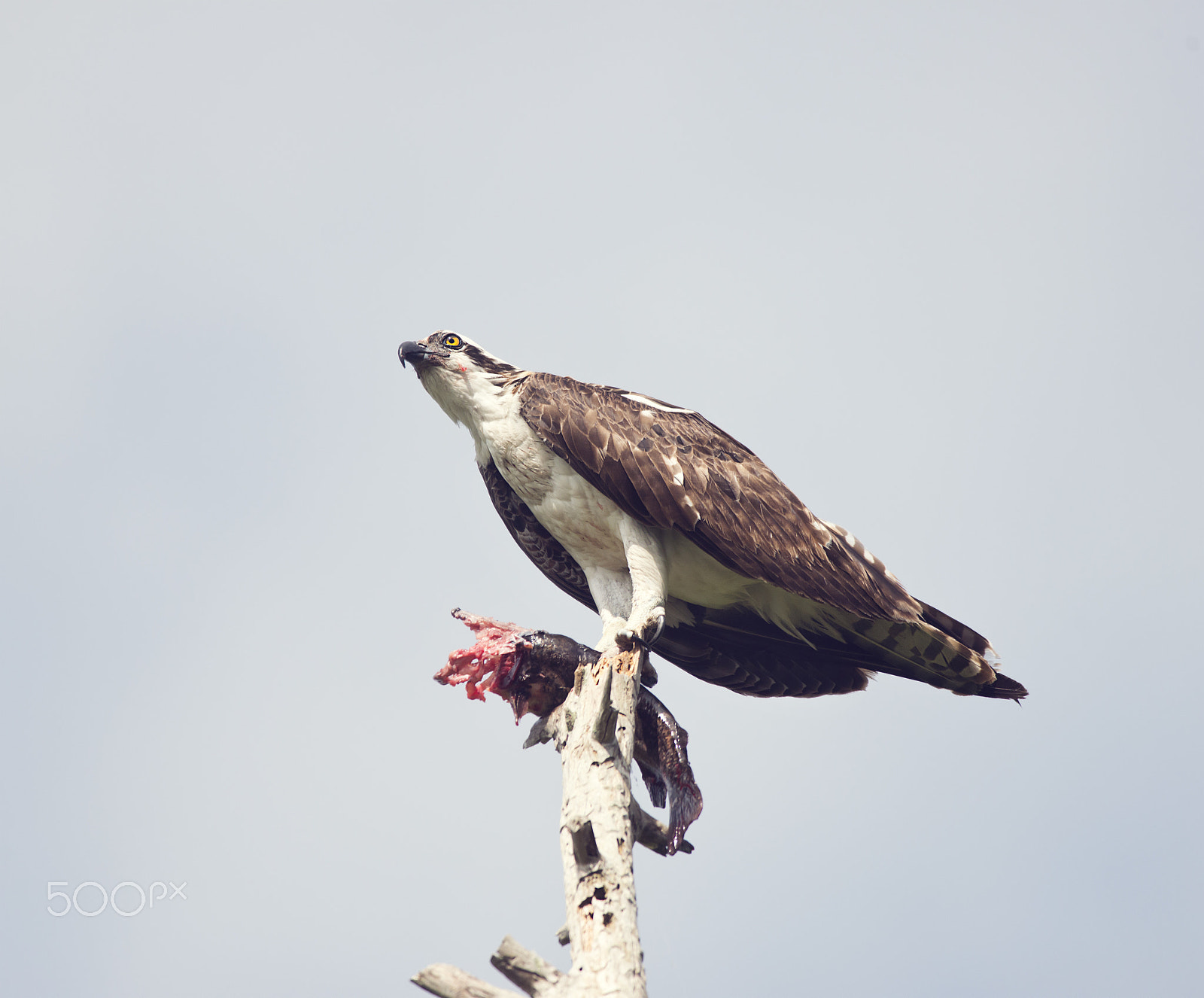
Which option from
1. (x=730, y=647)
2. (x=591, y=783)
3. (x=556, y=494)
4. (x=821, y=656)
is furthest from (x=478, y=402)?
(x=591, y=783)

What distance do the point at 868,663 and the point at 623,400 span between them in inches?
102

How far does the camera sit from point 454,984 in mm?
4535

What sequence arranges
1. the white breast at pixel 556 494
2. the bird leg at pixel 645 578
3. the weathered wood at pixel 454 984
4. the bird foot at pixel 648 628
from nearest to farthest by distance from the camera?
the weathered wood at pixel 454 984, the bird foot at pixel 648 628, the bird leg at pixel 645 578, the white breast at pixel 556 494

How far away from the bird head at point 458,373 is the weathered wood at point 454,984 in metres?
4.56

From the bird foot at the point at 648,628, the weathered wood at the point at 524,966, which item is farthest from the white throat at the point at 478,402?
the weathered wood at the point at 524,966

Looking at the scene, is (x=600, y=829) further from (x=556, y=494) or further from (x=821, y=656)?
→ (x=821, y=656)

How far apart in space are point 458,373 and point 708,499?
216 cm

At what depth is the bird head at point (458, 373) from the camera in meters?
8.49

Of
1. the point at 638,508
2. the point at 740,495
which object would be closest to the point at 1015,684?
the point at 740,495

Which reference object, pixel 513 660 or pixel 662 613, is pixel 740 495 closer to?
pixel 662 613

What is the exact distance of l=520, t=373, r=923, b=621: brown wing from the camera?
25.1ft

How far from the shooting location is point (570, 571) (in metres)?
8.71

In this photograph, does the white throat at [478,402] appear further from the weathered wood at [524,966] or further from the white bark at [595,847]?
the weathered wood at [524,966]

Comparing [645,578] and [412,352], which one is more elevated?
[412,352]
